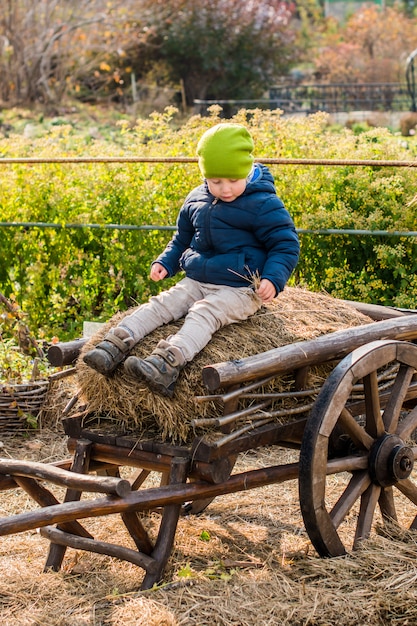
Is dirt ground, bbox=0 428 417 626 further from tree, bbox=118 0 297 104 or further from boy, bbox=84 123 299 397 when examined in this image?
tree, bbox=118 0 297 104

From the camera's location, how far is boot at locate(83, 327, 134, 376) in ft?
11.3

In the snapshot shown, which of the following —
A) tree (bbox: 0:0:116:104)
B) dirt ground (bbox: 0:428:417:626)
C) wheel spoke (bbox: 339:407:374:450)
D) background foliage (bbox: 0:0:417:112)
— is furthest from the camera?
background foliage (bbox: 0:0:417:112)

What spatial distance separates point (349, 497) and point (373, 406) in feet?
1.22

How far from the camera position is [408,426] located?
3.86 metres

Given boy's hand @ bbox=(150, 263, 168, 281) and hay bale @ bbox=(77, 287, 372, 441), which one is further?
boy's hand @ bbox=(150, 263, 168, 281)

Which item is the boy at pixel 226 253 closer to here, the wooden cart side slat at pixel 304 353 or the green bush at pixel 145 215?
the wooden cart side slat at pixel 304 353

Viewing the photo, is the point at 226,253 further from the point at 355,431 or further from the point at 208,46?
the point at 208,46

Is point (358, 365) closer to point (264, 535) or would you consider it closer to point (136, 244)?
point (264, 535)

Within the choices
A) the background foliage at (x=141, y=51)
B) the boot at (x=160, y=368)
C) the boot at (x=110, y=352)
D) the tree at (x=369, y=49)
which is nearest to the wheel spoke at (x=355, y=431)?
the boot at (x=160, y=368)

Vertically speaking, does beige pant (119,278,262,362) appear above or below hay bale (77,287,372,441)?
above

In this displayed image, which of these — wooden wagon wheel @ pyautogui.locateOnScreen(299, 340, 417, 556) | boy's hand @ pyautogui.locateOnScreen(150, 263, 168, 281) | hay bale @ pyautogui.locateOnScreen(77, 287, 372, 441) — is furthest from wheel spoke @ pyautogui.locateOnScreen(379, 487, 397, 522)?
boy's hand @ pyautogui.locateOnScreen(150, 263, 168, 281)

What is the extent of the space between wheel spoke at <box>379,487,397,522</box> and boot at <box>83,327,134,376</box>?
1224mm

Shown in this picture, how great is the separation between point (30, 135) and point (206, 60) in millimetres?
5909

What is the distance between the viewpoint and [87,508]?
3100 mm
